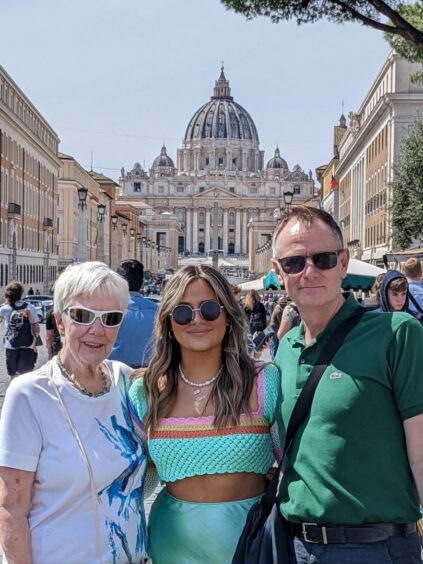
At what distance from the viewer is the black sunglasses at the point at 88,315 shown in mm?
2781

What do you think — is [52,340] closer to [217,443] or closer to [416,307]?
[416,307]

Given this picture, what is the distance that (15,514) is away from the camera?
254 centimetres

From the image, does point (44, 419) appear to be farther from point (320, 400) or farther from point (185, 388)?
point (320, 400)

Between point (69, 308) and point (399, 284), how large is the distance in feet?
15.6

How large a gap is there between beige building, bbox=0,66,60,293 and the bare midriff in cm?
3636

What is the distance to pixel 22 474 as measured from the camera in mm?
2551

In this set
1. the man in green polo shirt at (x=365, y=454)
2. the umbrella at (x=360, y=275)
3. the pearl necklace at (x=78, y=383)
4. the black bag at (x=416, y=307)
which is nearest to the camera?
the man in green polo shirt at (x=365, y=454)

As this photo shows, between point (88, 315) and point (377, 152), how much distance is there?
4008 centimetres

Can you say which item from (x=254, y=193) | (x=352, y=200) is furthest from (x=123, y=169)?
(x=352, y=200)

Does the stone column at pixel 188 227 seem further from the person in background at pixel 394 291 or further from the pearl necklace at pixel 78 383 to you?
the pearl necklace at pixel 78 383

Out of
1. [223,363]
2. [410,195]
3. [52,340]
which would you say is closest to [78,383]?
[223,363]

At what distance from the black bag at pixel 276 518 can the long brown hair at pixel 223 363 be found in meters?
0.29

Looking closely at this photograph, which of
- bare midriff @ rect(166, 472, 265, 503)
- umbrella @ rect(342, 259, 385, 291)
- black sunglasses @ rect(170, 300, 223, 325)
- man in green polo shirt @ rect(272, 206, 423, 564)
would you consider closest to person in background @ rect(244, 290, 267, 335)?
umbrella @ rect(342, 259, 385, 291)

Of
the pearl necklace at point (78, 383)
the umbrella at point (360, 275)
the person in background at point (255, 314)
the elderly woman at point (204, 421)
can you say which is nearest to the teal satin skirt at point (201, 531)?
the elderly woman at point (204, 421)
